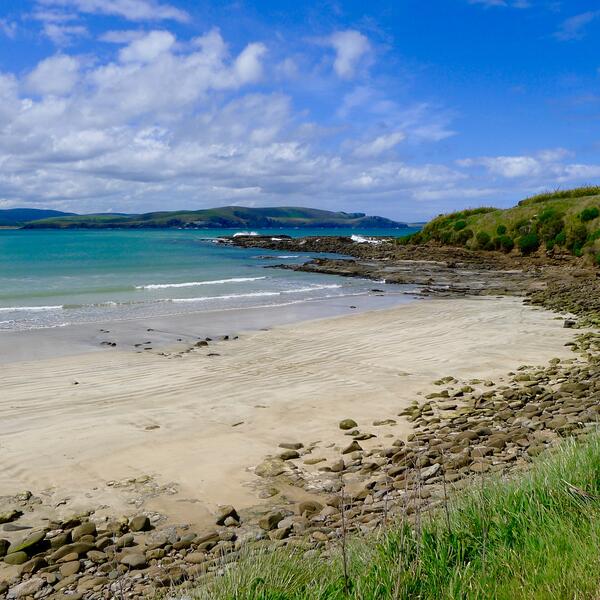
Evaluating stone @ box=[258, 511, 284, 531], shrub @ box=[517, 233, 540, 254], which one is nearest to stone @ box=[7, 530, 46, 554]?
stone @ box=[258, 511, 284, 531]

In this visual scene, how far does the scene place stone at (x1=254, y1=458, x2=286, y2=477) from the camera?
23.5ft

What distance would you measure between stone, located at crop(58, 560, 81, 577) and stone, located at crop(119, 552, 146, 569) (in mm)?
382

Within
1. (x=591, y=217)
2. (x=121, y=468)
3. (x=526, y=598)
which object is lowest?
(x=121, y=468)

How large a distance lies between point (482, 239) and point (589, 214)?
9.04 m

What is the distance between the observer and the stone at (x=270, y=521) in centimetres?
571

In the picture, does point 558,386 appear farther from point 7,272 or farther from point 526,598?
point 7,272

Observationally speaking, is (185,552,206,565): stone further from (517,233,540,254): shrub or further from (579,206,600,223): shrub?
(517,233,540,254): shrub

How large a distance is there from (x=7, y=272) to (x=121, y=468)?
3799 centimetres

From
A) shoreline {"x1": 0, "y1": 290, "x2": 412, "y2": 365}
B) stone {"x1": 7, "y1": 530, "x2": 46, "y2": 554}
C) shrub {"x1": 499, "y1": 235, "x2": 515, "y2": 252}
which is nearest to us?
stone {"x1": 7, "y1": 530, "x2": 46, "y2": 554}

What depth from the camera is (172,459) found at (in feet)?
25.4

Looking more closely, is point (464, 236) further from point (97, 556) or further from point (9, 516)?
point (97, 556)

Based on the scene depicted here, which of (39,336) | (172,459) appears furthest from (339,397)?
(39,336)

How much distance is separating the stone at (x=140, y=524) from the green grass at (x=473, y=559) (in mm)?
1957

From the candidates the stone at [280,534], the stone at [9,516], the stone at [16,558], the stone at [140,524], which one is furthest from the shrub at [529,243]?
the stone at [16,558]
